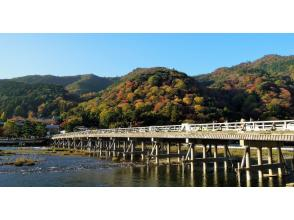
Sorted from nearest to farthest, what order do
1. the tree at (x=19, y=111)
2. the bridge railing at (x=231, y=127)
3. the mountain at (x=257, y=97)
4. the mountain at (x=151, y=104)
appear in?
the bridge railing at (x=231, y=127) → the mountain at (x=151, y=104) → the mountain at (x=257, y=97) → the tree at (x=19, y=111)

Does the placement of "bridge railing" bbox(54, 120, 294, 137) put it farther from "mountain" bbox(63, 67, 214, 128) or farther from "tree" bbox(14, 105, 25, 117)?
"tree" bbox(14, 105, 25, 117)

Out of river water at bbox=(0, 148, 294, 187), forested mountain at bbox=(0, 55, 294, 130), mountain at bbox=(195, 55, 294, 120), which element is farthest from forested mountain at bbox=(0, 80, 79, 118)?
river water at bbox=(0, 148, 294, 187)

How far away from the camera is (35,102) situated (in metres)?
177

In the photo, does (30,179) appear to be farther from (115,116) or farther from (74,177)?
(115,116)

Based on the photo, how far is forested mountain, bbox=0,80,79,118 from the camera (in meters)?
169

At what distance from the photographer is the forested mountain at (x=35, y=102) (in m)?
169

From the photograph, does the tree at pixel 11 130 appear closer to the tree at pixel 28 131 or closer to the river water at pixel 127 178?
the tree at pixel 28 131

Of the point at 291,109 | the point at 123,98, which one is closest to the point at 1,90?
the point at 123,98

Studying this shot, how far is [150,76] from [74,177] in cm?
10004

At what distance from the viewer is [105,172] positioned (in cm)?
3447

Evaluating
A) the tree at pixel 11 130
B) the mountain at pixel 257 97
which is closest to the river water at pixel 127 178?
the mountain at pixel 257 97

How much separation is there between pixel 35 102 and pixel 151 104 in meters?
97.3

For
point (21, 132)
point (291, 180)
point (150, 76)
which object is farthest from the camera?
point (150, 76)

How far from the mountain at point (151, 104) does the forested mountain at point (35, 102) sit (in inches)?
1784
